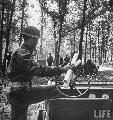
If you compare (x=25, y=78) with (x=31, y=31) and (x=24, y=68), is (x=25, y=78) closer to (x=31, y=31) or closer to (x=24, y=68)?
(x=24, y=68)

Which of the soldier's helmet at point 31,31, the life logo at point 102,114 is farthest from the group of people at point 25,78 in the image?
the life logo at point 102,114

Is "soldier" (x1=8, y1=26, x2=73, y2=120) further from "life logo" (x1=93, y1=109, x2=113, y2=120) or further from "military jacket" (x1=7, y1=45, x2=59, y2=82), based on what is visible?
"life logo" (x1=93, y1=109, x2=113, y2=120)

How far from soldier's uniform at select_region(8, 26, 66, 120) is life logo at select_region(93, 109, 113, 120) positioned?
27.4 inches

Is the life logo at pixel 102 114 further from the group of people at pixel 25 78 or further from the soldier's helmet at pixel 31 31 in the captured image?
the soldier's helmet at pixel 31 31

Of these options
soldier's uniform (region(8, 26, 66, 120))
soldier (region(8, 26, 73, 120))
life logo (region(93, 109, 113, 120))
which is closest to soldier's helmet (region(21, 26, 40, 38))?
soldier (region(8, 26, 73, 120))

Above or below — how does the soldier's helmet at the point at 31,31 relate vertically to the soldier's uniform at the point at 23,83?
above

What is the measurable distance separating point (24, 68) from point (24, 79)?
0.27 meters

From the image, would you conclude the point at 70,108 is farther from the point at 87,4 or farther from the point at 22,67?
the point at 87,4

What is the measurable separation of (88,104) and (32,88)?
911 mm

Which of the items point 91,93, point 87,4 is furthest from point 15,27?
point 91,93

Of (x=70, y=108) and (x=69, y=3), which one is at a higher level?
(x=69, y=3)

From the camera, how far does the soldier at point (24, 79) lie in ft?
13.4

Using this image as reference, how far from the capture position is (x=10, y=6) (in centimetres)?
2709

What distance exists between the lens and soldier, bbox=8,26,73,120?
161 inches
